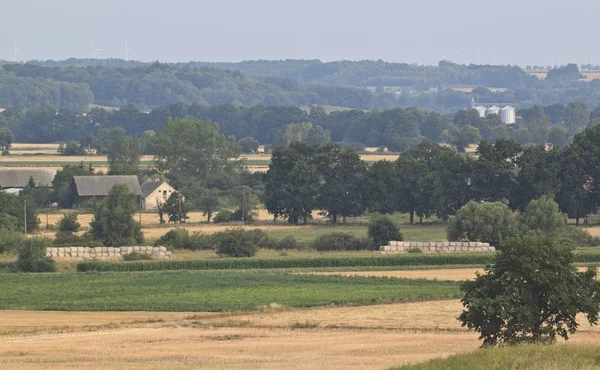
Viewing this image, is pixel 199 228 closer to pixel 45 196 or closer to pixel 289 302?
pixel 45 196

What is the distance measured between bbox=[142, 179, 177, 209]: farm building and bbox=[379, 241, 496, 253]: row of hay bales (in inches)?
1374

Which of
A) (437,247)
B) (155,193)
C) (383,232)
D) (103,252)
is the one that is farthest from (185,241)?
(155,193)

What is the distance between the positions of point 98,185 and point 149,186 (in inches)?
184

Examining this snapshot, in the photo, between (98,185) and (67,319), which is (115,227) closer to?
(67,319)

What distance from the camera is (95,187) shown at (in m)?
101

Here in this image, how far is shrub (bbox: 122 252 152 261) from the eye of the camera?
6538 cm

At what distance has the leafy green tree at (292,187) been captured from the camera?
90894 mm

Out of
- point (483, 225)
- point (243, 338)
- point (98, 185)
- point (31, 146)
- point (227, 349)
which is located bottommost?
point (243, 338)

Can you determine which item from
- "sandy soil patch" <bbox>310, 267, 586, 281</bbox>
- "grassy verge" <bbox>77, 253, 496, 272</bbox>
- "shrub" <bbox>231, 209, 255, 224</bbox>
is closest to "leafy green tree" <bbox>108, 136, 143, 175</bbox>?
"shrub" <bbox>231, 209, 255, 224</bbox>

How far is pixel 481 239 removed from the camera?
72875mm

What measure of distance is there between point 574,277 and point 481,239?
121 feet

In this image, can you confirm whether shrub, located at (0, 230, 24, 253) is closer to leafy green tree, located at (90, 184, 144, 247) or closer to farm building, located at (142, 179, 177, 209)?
leafy green tree, located at (90, 184, 144, 247)

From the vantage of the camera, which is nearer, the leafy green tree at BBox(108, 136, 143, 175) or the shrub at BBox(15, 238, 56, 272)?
the shrub at BBox(15, 238, 56, 272)

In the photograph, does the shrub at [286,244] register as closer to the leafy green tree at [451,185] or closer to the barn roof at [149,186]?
the leafy green tree at [451,185]
